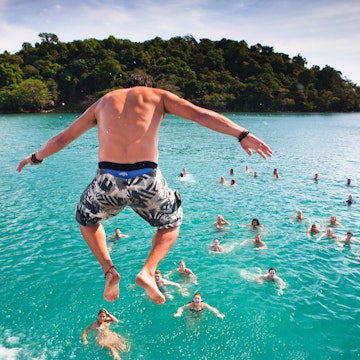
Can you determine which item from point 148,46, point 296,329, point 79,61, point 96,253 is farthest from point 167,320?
point 148,46

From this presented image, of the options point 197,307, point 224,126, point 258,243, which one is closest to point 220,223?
point 258,243

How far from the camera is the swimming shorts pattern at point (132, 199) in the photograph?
3564mm

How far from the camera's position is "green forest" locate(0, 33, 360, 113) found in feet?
358

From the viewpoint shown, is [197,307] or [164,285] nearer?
[197,307]

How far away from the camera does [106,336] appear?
34.5 ft

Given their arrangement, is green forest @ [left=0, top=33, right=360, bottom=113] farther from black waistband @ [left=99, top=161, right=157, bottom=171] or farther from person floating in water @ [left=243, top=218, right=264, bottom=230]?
black waistband @ [left=99, top=161, right=157, bottom=171]

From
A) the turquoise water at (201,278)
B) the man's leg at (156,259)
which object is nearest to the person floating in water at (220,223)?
the turquoise water at (201,278)

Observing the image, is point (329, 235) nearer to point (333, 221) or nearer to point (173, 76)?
point (333, 221)

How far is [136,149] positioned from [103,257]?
139cm

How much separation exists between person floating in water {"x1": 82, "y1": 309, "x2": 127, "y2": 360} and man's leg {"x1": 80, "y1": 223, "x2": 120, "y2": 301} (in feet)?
22.4

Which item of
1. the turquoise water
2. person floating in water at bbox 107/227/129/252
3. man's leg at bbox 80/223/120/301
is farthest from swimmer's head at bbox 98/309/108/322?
man's leg at bbox 80/223/120/301

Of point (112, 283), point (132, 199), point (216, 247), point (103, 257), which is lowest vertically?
point (216, 247)

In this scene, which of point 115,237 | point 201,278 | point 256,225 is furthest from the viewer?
point 256,225

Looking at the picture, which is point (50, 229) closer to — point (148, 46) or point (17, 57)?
point (17, 57)
